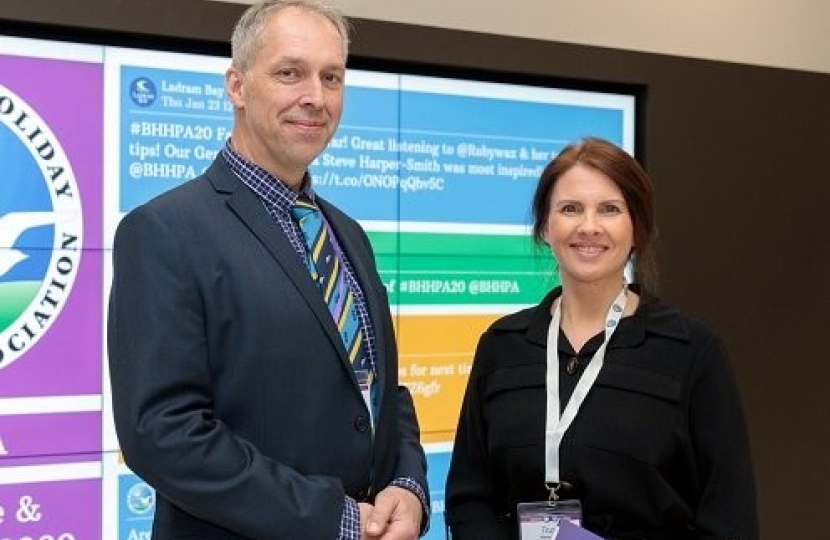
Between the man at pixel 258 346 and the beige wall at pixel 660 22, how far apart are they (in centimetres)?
135

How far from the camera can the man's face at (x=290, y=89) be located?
1.57 metres

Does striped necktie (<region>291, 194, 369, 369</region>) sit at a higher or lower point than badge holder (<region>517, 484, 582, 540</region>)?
higher

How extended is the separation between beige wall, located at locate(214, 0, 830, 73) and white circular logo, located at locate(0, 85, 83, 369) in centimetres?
73

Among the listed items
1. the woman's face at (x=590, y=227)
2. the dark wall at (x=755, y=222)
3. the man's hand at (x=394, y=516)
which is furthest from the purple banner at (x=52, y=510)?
the dark wall at (x=755, y=222)

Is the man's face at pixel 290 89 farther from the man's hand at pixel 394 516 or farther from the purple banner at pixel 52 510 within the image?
the purple banner at pixel 52 510

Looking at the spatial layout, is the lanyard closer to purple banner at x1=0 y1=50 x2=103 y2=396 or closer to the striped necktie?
the striped necktie

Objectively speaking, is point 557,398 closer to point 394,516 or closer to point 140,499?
point 394,516

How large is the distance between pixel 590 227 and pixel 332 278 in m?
0.53

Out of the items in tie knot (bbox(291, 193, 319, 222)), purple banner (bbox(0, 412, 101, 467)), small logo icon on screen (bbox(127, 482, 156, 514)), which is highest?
tie knot (bbox(291, 193, 319, 222))

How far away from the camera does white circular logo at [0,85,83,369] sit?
2469 mm

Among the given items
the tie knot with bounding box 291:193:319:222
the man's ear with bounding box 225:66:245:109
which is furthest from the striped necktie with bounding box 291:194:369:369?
the man's ear with bounding box 225:66:245:109

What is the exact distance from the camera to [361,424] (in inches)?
63.0

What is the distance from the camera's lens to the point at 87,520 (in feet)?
8.51

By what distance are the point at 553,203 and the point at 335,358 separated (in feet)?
2.02
